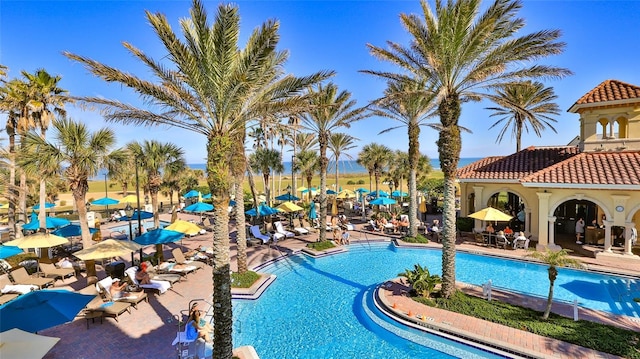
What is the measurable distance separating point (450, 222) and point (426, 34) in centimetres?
685

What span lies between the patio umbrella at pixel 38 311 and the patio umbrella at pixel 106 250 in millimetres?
4177

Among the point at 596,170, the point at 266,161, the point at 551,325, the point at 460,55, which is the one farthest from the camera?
the point at 266,161

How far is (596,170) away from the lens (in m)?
16.9

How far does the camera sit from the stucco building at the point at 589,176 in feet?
53.0

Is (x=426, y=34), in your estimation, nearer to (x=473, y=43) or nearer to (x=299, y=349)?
(x=473, y=43)

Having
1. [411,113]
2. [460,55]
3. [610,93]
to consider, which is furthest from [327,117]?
[610,93]

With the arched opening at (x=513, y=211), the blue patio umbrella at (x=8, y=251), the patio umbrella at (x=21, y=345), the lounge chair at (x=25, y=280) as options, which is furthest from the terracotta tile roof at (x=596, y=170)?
the blue patio umbrella at (x=8, y=251)

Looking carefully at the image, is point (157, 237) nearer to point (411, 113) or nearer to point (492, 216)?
point (411, 113)

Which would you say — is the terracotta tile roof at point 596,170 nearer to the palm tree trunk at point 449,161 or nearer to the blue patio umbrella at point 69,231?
the palm tree trunk at point 449,161

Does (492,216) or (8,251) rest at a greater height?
(492,216)

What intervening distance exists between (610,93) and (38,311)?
2671 cm

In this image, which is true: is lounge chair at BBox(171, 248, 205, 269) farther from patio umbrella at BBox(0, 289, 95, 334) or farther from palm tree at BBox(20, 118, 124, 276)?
patio umbrella at BBox(0, 289, 95, 334)

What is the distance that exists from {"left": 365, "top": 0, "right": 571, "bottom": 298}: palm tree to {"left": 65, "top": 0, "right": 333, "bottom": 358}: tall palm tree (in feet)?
18.8

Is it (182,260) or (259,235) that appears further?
(259,235)
